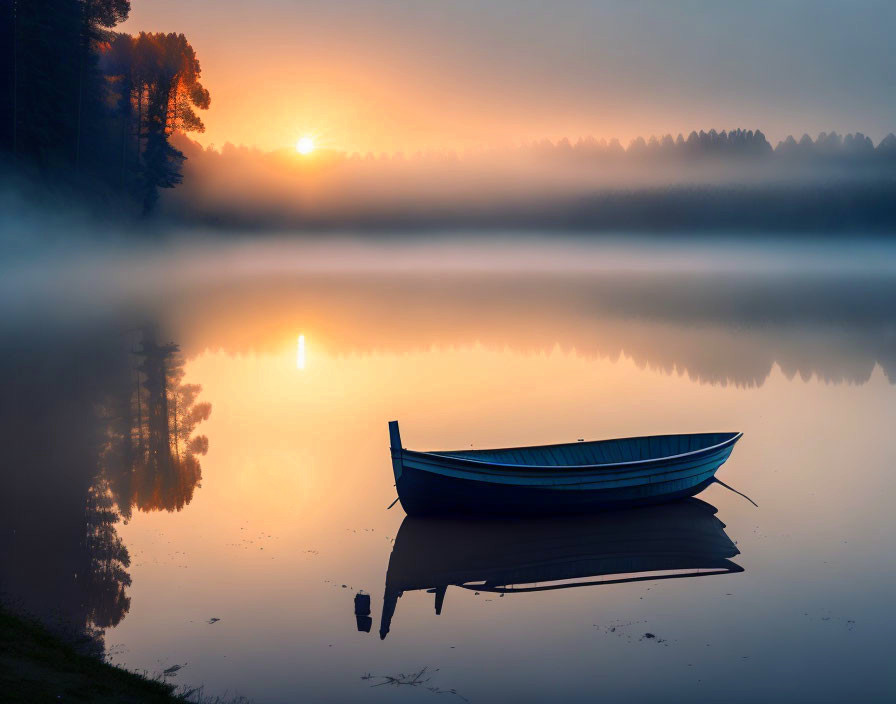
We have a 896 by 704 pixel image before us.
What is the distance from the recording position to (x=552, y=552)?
2245 cm

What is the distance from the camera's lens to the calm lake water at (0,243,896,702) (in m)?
16.9

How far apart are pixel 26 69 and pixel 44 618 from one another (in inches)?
2710

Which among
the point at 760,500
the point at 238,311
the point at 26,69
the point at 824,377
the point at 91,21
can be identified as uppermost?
the point at 91,21

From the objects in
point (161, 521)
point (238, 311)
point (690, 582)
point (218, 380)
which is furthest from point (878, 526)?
point (238, 311)

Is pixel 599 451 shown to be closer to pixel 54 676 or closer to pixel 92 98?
pixel 54 676

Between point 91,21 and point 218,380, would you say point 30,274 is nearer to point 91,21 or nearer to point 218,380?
point 91,21

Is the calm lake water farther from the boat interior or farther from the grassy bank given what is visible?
the grassy bank

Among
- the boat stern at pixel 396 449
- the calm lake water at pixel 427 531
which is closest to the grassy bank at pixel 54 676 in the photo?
the calm lake water at pixel 427 531

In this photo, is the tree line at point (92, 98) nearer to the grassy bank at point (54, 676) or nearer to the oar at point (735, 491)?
the oar at point (735, 491)

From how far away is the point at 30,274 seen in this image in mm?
83625

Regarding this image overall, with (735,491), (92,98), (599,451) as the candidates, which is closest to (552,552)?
(599,451)

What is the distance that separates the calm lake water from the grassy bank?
6.22ft

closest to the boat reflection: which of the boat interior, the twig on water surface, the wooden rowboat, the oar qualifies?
the wooden rowboat

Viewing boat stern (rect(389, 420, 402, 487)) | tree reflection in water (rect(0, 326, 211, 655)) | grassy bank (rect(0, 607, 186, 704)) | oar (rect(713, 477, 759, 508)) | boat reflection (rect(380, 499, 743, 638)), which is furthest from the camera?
oar (rect(713, 477, 759, 508))
